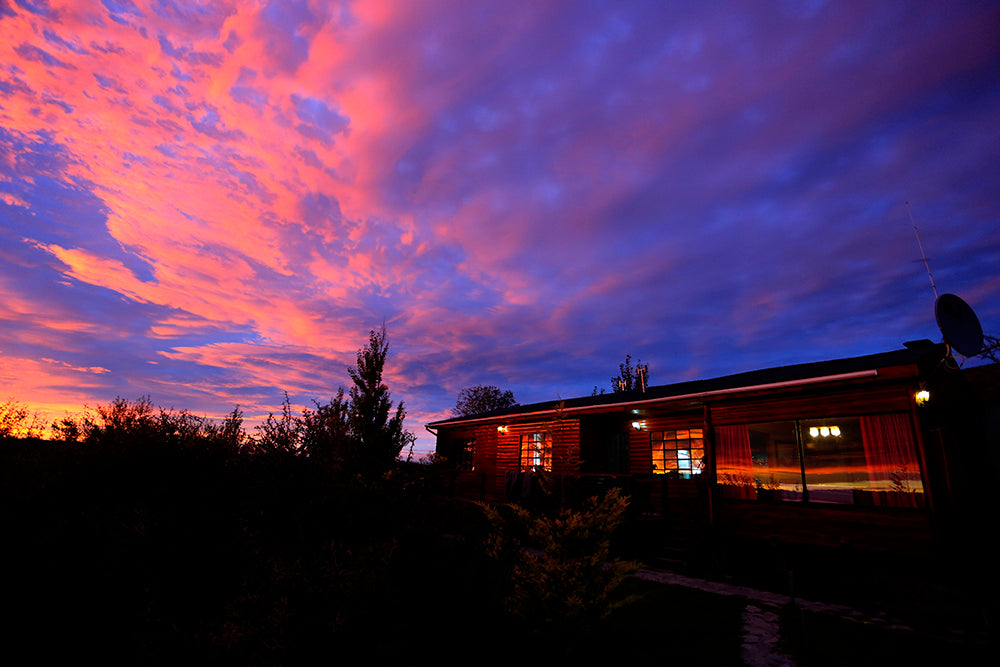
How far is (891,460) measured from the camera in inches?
374

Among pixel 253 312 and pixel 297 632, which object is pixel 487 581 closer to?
pixel 297 632

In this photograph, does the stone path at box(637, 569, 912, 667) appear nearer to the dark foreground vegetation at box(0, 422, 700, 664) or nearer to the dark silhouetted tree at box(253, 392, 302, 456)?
the dark foreground vegetation at box(0, 422, 700, 664)

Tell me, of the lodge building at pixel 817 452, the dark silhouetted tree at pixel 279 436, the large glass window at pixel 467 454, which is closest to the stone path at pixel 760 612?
the lodge building at pixel 817 452

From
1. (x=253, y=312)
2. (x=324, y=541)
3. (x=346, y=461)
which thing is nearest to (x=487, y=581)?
(x=324, y=541)

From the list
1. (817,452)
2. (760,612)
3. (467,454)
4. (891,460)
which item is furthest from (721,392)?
(467,454)

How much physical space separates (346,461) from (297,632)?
2867 millimetres

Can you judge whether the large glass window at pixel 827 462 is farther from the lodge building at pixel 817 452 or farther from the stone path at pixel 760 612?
the stone path at pixel 760 612

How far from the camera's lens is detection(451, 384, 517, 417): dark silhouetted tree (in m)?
50.5

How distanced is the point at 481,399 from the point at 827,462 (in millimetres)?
40064

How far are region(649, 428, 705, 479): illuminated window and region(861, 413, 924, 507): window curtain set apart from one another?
4.02 metres

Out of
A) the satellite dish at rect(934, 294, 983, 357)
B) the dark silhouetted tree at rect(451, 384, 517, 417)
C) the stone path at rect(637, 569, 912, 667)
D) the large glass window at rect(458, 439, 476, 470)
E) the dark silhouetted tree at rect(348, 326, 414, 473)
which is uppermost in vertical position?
the dark silhouetted tree at rect(451, 384, 517, 417)

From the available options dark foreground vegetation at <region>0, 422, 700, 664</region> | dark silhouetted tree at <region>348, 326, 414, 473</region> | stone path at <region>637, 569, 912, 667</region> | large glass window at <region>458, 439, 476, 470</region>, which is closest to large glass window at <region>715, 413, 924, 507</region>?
stone path at <region>637, 569, 912, 667</region>

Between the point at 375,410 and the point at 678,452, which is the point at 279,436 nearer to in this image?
the point at 375,410

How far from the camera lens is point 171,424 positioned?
796cm
